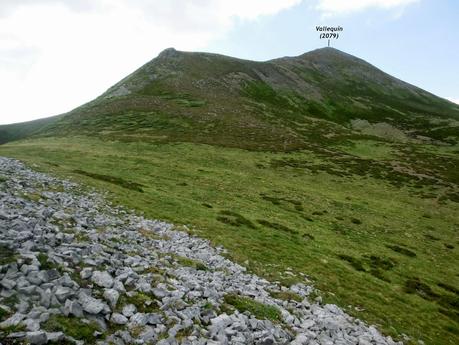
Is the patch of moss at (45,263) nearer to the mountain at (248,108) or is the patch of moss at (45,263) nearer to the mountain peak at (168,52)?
the mountain at (248,108)

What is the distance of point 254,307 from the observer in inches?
611

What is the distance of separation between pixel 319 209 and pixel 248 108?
66.9 m

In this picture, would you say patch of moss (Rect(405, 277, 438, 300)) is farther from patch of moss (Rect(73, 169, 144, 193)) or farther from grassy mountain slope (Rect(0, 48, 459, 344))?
patch of moss (Rect(73, 169, 144, 193))

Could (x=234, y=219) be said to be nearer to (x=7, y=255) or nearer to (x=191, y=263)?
(x=191, y=263)

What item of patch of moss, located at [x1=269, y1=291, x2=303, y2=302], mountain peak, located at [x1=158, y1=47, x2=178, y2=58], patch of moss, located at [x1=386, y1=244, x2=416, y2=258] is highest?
mountain peak, located at [x1=158, y1=47, x2=178, y2=58]

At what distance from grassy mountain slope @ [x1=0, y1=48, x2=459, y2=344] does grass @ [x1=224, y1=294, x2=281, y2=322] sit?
5.87 meters

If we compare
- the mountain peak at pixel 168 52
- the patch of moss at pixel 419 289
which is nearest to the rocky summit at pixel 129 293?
the patch of moss at pixel 419 289

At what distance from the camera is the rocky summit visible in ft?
34.7

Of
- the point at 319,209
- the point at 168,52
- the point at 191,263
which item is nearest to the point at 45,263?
the point at 191,263

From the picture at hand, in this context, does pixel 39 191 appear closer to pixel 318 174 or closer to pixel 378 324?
pixel 378 324

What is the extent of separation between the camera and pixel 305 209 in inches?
1836

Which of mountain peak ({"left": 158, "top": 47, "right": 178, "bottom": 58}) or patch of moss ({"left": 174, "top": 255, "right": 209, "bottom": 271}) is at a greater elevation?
mountain peak ({"left": 158, "top": 47, "right": 178, "bottom": 58})

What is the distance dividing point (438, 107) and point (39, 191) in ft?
652

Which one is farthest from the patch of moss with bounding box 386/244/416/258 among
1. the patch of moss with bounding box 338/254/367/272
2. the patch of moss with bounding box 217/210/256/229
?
the patch of moss with bounding box 217/210/256/229
